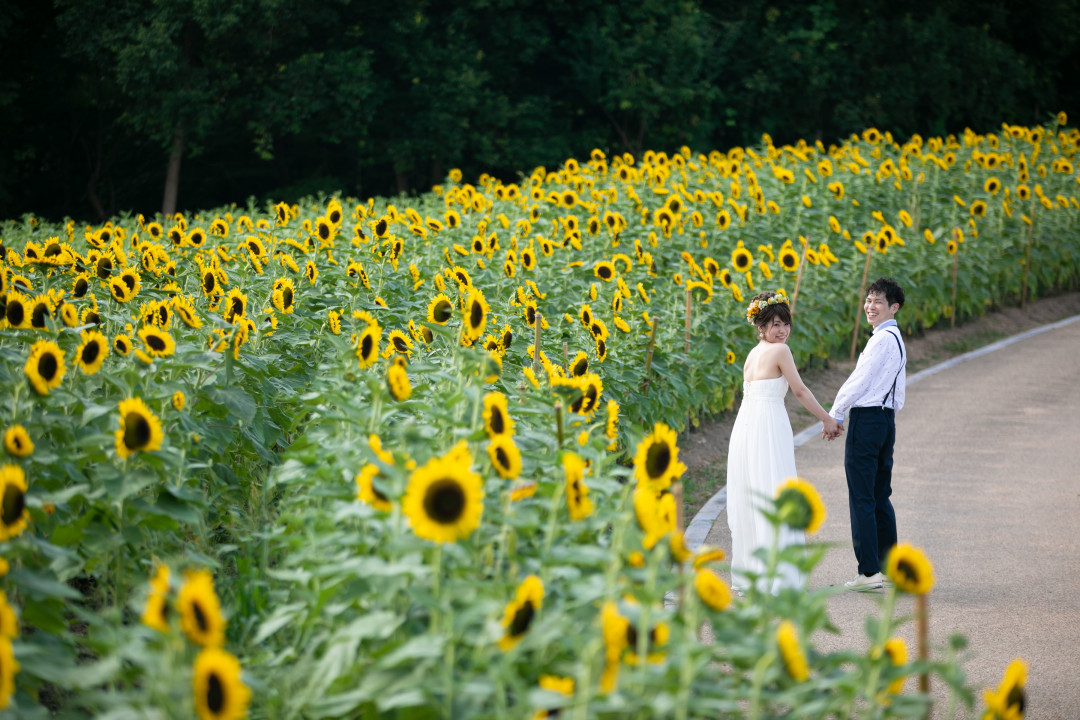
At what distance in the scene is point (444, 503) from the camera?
2516 mm

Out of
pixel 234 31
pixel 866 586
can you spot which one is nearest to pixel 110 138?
pixel 234 31

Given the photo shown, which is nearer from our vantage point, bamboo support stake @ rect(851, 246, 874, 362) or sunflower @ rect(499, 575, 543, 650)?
sunflower @ rect(499, 575, 543, 650)

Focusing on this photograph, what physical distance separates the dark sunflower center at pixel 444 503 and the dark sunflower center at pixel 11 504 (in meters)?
1.03

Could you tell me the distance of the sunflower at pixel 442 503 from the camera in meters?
2.50

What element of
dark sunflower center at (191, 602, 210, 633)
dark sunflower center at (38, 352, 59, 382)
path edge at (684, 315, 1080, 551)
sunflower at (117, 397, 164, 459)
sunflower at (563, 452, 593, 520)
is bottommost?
path edge at (684, 315, 1080, 551)

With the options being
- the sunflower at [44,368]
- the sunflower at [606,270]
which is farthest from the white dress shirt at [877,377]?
the sunflower at [44,368]

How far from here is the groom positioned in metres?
5.81

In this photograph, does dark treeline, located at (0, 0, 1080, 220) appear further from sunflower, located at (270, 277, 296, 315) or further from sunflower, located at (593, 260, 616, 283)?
sunflower, located at (270, 277, 296, 315)

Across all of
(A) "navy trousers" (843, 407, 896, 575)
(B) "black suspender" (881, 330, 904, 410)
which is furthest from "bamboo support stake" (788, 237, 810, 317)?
(A) "navy trousers" (843, 407, 896, 575)

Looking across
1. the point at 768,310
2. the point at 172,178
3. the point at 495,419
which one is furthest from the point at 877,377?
the point at 172,178

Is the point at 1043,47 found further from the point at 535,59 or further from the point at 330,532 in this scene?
the point at 330,532

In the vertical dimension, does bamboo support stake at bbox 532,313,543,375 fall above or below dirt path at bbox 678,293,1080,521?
above

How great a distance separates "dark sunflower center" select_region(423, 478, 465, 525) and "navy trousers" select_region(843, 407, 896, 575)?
373 cm

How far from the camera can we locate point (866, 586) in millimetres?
5641
